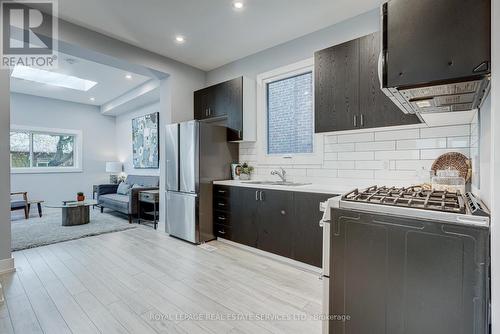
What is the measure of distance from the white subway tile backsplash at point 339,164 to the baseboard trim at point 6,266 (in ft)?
12.5

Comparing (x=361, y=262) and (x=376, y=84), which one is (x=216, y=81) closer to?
(x=376, y=84)

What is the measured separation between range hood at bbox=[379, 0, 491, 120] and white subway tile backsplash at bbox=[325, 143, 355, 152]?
151 centimetres

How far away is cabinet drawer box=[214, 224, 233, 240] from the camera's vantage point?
3576mm

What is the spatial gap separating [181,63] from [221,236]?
3.06 meters

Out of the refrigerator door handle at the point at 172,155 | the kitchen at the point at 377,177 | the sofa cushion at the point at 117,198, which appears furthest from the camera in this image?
the sofa cushion at the point at 117,198

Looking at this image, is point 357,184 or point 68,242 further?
point 68,242

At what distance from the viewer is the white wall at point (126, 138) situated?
6.85 m

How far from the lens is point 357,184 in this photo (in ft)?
9.27

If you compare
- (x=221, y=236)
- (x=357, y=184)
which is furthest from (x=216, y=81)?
(x=357, y=184)

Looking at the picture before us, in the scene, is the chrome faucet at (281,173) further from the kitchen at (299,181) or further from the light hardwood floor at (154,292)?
the light hardwood floor at (154,292)

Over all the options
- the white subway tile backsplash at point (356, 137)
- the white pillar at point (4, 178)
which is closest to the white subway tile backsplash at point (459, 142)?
the white subway tile backsplash at point (356, 137)

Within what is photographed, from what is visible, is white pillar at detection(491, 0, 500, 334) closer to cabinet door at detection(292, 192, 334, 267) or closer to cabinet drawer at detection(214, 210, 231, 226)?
cabinet door at detection(292, 192, 334, 267)

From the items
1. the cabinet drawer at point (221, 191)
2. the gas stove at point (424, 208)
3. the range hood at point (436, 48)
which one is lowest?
the cabinet drawer at point (221, 191)

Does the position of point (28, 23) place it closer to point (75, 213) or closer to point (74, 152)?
point (75, 213)
